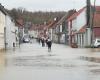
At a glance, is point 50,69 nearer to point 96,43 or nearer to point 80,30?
point 96,43

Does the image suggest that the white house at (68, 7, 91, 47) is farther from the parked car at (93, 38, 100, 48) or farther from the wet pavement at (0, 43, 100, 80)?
the wet pavement at (0, 43, 100, 80)

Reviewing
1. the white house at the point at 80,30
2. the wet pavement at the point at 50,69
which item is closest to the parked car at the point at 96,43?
the white house at the point at 80,30

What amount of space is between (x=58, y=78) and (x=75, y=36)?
8555 cm

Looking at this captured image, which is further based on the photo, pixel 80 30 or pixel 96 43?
pixel 80 30

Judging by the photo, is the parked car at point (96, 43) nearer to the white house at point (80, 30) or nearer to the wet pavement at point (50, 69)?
the white house at point (80, 30)

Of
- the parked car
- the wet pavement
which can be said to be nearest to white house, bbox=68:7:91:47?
the parked car

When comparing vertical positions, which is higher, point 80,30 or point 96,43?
point 80,30

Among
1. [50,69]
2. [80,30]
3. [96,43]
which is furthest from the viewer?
[80,30]

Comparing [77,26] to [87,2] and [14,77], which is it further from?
[14,77]

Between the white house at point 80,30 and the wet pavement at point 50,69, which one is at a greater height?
the white house at point 80,30

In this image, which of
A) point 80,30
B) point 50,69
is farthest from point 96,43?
point 50,69

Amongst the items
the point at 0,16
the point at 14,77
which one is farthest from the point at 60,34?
the point at 14,77

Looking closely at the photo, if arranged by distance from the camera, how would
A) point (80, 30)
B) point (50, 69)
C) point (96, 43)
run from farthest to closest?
point (80, 30) < point (96, 43) < point (50, 69)

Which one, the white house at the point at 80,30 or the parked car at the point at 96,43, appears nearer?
the parked car at the point at 96,43
